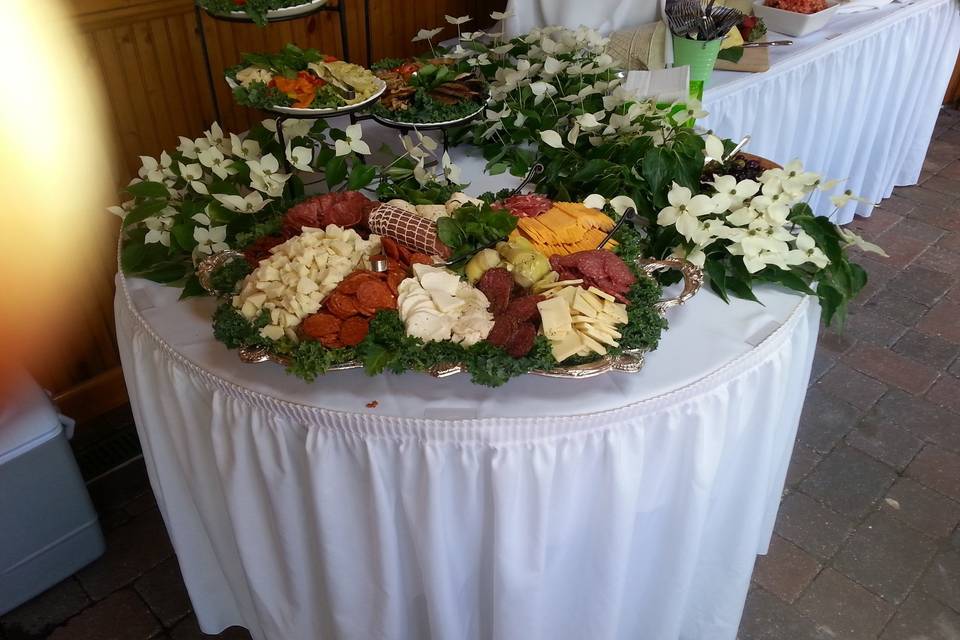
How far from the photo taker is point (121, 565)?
1534 mm

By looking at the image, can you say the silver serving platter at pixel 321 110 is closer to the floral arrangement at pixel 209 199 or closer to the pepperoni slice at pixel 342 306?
the floral arrangement at pixel 209 199

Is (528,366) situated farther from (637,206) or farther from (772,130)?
(772,130)

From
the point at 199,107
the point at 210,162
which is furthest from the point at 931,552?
the point at 199,107

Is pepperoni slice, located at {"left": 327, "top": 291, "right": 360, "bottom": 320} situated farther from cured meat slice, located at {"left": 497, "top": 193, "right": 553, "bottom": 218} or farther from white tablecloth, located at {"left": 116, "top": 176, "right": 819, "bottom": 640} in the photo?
cured meat slice, located at {"left": 497, "top": 193, "right": 553, "bottom": 218}

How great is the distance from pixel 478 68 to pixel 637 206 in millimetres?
624

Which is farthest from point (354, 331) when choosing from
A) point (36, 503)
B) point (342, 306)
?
point (36, 503)

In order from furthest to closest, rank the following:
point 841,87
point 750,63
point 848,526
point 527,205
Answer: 1. point 841,87
2. point 750,63
3. point 848,526
4. point 527,205

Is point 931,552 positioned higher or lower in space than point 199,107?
lower

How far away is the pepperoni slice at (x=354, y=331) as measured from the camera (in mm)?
831

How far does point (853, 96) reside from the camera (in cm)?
228

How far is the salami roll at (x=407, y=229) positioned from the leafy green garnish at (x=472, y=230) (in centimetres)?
→ 1

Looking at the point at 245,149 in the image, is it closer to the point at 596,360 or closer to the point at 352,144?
the point at 352,144

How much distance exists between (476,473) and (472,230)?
0.32 meters

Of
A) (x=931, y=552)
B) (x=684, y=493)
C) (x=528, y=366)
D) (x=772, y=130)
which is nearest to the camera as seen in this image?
(x=528, y=366)
